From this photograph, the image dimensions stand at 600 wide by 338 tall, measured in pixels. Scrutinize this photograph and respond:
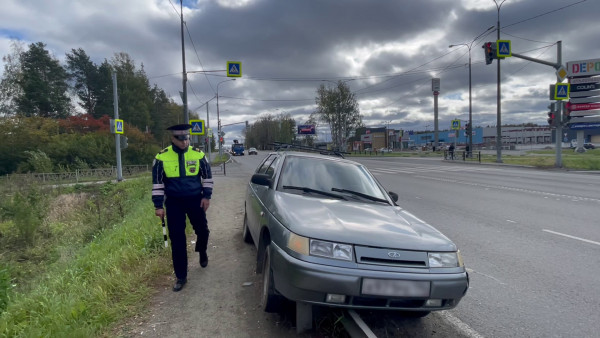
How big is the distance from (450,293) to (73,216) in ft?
56.0

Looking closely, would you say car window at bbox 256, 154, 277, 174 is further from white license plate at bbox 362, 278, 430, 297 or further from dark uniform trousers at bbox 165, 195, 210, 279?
white license plate at bbox 362, 278, 430, 297

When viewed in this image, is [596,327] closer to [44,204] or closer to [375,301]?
[375,301]

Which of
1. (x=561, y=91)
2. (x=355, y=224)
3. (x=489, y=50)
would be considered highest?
(x=489, y=50)

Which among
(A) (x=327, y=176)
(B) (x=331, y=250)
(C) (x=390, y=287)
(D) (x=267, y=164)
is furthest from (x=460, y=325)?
(D) (x=267, y=164)

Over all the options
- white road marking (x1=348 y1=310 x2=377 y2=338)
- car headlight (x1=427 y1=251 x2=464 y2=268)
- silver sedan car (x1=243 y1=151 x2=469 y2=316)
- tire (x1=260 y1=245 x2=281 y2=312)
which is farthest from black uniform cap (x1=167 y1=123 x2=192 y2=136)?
car headlight (x1=427 y1=251 x2=464 y2=268)

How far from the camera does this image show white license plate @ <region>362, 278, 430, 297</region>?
9.00ft

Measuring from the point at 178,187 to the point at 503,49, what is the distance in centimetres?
1957

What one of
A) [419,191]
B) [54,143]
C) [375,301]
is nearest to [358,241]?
[375,301]

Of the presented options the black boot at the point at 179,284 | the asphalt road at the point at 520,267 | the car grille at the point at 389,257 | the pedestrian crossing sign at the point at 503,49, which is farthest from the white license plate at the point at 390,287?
the pedestrian crossing sign at the point at 503,49

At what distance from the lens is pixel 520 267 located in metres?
5.09

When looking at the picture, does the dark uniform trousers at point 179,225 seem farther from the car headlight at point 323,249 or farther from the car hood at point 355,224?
the car headlight at point 323,249

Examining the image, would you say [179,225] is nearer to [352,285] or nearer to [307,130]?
[352,285]

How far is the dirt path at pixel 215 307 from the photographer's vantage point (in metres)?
3.32

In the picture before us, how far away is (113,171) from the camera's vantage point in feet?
106
